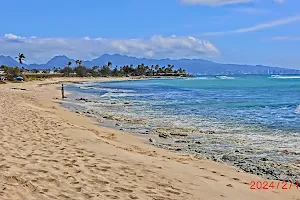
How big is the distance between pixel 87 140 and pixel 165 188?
5.26 metres

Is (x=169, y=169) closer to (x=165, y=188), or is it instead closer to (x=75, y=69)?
(x=165, y=188)

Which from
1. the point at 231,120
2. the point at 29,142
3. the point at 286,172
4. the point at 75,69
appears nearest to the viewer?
the point at 286,172

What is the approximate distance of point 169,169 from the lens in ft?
24.8

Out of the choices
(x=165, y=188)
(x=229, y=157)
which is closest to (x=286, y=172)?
(x=229, y=157)
